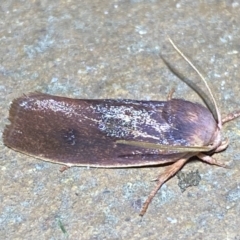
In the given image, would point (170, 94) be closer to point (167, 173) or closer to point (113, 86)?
point (113, 86)

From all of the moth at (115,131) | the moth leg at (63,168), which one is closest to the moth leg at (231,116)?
the moth at (115,131)

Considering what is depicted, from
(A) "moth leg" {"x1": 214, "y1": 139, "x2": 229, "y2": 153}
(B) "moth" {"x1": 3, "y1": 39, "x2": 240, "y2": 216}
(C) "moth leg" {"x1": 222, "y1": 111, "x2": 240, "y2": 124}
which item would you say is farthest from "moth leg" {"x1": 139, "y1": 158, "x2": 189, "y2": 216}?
(C) "moth leg" {"x1": 222, "y1": 111, "x2": 240, "y2": 124}

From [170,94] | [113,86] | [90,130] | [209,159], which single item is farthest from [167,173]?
[113,86]

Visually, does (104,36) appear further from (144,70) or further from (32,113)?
(32,113)

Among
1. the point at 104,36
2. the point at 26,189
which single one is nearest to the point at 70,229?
the point at 26,189

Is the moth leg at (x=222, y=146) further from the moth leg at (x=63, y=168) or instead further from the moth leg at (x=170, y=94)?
the moth leg at (x=63, y=168)
